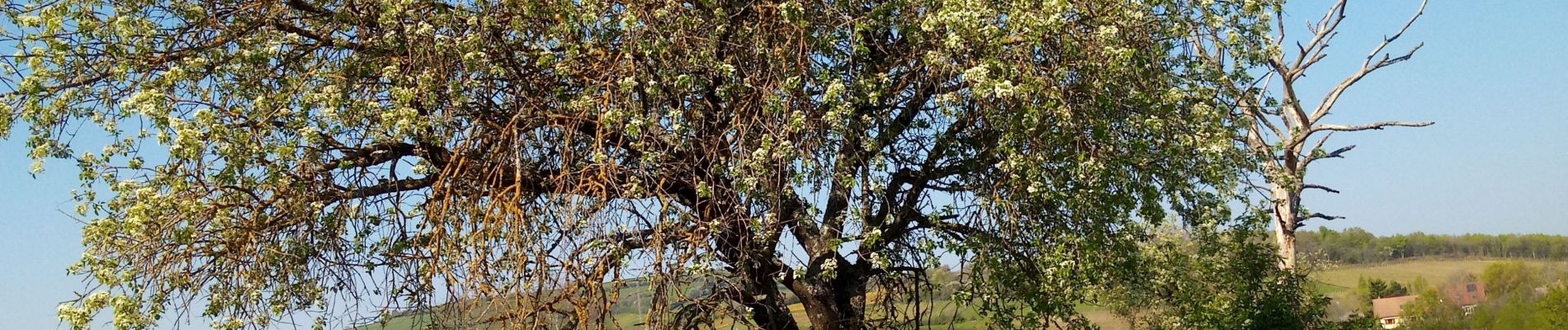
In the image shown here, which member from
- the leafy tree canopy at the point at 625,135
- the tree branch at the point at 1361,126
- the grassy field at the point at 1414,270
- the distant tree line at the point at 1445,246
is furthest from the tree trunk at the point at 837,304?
the distant tree line at the point at 1445,246

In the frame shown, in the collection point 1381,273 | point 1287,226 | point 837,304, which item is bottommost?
point 837,304

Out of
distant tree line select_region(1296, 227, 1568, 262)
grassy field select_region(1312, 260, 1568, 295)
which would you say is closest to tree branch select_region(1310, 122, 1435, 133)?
grassy field select_region(1312, 260, 1568, 295)

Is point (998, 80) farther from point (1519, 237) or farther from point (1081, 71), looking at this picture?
point (1519, 237)

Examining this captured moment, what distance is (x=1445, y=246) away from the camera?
48.8 metres

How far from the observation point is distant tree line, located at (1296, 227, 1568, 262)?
1794 inches

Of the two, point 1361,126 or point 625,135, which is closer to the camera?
point 625,135

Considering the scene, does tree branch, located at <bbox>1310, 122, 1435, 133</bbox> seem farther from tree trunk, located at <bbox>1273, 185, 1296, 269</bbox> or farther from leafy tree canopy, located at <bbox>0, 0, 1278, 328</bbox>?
leafy tree canopy, located at <bbox>0, 0, 1278, 328</bbox>

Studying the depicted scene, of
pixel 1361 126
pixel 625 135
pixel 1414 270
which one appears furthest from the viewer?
pixel 1414 270

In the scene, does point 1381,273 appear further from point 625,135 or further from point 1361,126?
point 625,135

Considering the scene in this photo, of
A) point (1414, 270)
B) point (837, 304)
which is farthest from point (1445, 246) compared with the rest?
point (837, 304)

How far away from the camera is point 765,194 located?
291 inches

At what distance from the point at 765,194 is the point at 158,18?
3944mm

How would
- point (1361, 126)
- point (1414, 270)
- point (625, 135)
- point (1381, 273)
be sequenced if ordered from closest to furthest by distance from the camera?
1. point (625, 135)
2. point (1361, 126)
3. point (1381, 273)
4. point (1414, 270)

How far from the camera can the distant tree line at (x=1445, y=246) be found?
45.6m
